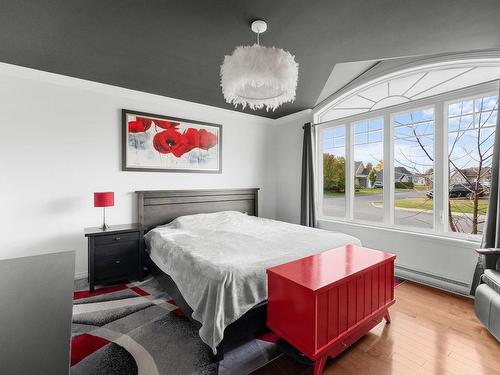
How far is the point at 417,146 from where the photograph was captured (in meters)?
3.40

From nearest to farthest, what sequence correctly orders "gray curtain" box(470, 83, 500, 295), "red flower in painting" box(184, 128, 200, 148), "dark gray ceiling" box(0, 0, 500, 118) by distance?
1. "dark gray ceiling" box(0, 0, 500, 118)
2. "gray curtain" box(470, 83, 500, 295)
3. "red flower in painting" box(184, 128, 200, 148)

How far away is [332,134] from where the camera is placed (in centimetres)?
447

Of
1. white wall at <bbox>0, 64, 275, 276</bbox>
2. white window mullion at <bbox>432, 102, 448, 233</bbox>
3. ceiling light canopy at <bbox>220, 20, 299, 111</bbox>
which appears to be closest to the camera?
ceiling light canopy at <bbox>220, 20, 299, 111</bbox>

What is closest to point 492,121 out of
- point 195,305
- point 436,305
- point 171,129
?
point 436,305

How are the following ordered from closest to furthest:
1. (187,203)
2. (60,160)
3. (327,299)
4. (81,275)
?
1. (327,299)
2. (60,160)
3. (81,275)
4. (187,203)

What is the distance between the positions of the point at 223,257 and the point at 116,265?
5.55 ft

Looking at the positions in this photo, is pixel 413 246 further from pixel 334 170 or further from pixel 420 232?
pixel 334 170

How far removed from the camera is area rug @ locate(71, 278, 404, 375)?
1719mm

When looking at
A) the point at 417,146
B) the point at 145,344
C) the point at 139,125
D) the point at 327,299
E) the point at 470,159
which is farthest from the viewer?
the point at 139,125

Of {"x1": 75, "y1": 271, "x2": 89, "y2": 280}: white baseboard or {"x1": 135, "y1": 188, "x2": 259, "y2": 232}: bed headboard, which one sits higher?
{"x1": 135, "y1": 188, "x2": 259, "y2": 232}: bed headboard

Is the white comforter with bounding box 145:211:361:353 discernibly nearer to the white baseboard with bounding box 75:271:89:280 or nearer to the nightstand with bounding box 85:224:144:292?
the nightstand with bounding box 85:224:144:292

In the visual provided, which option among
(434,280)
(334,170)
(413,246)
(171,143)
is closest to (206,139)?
(171,143)

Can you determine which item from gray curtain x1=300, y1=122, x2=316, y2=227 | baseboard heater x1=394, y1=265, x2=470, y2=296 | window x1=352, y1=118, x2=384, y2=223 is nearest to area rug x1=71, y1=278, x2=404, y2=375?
baseboard heater x1=394, y1=265, x2=470, y2=296

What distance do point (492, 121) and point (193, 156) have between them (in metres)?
3.91
